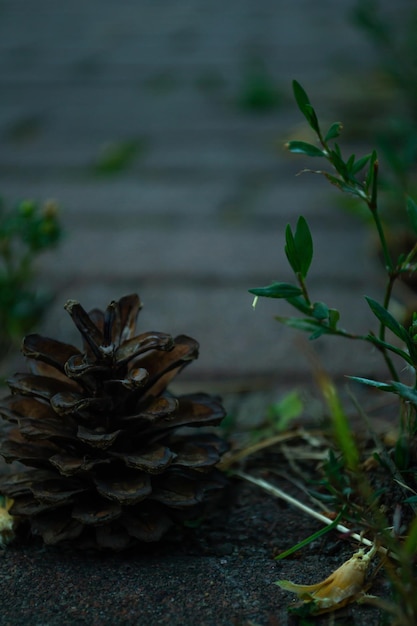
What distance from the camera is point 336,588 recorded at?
87 centimetres

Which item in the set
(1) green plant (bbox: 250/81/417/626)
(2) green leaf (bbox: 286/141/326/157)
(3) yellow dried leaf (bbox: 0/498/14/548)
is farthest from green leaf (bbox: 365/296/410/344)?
(3) yellow dried leaf (bbox: 0/498/14/548)

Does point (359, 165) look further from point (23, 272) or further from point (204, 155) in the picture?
point (204, 155)

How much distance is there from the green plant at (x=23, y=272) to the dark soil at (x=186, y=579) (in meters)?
0.73

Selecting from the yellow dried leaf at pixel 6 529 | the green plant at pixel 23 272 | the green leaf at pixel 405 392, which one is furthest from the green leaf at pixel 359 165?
the green plant at pixel 23 272

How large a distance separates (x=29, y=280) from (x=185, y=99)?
5.46 ft

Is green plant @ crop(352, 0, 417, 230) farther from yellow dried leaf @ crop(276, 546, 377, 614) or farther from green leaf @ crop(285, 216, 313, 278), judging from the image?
yellow dried leaf @ crop(276, 546, 377, 614)

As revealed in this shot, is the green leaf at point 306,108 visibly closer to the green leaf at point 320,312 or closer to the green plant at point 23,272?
the green leaf at point 320,312

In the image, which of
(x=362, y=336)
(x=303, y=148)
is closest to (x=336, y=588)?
(x=362, y=336)

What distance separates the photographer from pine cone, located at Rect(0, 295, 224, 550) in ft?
3.14

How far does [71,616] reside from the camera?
0.87 metres

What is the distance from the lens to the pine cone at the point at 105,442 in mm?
956

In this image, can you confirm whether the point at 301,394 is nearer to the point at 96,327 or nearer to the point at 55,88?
the point at 96,327

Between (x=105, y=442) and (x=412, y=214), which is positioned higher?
(x=412, y=214)

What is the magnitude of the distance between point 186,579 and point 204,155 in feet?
6.62
